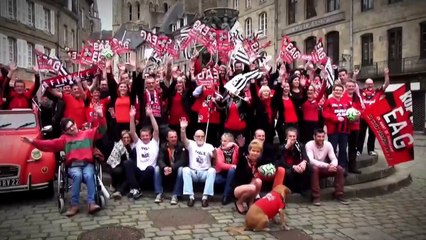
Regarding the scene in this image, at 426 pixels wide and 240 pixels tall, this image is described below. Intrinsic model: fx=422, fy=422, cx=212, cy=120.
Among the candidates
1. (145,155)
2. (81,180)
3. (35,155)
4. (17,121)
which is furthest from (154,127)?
(17,121)

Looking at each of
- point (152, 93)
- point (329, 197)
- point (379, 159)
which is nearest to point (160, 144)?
point (152, 93)

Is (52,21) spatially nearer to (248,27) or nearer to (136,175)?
(248,27)

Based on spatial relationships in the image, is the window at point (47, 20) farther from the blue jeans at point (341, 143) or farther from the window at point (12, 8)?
the blue jeans at point (341, 143)

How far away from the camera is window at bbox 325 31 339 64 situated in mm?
29031

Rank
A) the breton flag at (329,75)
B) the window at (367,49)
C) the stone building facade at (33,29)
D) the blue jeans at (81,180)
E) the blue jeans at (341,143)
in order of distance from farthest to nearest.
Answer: the window at (367,49) < the stone building facade at (33,29) < the breton flag at (329,75) < the blue jeans at (341,143) < the blue jeans at (81,180)

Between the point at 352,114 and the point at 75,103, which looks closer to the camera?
the point at 352,114

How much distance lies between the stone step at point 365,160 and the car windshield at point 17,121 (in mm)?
6867

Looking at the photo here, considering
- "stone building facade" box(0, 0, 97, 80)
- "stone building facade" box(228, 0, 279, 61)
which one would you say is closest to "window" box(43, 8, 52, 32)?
"stone building facade" box(0, 0, 97, 80)

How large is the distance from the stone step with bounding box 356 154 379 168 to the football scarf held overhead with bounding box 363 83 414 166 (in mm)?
1192

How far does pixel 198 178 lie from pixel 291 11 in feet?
89.3

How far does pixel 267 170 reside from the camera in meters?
6.90

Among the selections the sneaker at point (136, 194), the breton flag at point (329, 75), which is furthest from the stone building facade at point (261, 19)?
the sneaker at point (136, 194)

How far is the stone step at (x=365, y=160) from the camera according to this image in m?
9.33

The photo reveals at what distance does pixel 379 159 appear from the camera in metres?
10.5
